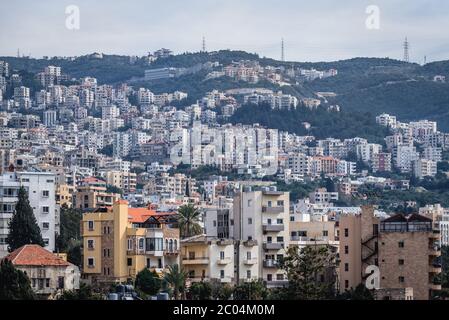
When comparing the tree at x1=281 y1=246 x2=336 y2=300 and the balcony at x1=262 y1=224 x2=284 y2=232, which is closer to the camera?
the tree at x1=281 y1=246 x2=336 y2=300

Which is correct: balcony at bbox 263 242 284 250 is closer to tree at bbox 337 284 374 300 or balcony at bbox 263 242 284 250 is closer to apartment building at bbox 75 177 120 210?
tree at bbox 337 284 374 300

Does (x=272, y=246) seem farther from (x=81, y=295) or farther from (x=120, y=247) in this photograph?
(x=81, y=295)

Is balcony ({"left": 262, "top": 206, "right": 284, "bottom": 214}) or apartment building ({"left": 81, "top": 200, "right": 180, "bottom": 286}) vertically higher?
balcony ({"left": 262, "top": 206, "right": 284, "bottom": 214})

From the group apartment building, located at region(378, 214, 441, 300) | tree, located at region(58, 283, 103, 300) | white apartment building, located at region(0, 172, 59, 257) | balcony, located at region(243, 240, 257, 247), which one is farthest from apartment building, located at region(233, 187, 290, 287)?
tree, located at region(58, 283, 103, 300)

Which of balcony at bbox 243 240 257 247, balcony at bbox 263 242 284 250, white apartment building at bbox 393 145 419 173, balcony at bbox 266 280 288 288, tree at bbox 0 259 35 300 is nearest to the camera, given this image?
tree at bbox 0 259 35 300

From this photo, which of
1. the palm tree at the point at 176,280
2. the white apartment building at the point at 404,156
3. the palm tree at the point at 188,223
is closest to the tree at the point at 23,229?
the palm tree at the point at 188,223

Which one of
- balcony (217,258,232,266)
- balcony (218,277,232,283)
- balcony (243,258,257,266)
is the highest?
balcony (217,258,232,266)

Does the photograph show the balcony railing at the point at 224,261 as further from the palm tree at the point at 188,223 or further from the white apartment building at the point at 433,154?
the white apartment building at the point at 433,154
